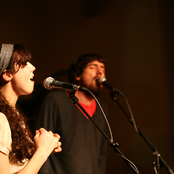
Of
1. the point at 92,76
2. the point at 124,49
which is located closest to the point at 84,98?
the point at 92,76

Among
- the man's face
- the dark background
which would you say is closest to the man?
the man's face

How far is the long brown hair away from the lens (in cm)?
123

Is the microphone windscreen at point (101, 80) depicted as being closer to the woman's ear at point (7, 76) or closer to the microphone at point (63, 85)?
the microphone at point (63, 85)

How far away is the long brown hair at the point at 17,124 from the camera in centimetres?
123

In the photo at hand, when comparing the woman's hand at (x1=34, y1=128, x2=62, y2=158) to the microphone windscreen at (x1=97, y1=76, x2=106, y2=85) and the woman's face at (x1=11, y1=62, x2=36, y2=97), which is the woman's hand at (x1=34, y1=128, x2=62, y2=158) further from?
the microphone windscreen at (x1=97, y1=76, x2=106, y2=85)

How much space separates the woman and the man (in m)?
0.59

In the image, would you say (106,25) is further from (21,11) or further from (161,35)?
(21,11)

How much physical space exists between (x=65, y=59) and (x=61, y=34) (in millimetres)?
327

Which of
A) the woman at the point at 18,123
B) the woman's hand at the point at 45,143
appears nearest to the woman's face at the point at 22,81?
the woman at the point at 18,123

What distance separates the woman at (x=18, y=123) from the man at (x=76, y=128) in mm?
585

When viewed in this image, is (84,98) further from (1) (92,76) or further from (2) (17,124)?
(2) (17,124)

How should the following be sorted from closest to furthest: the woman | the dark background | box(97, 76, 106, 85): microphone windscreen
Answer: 1. the woman
2. box(97, 76, 106, 85): microphone windscreen
3. the dark background

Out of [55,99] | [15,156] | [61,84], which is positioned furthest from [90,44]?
[15,156]

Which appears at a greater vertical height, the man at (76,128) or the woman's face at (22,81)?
the woman's face at (22,81)
